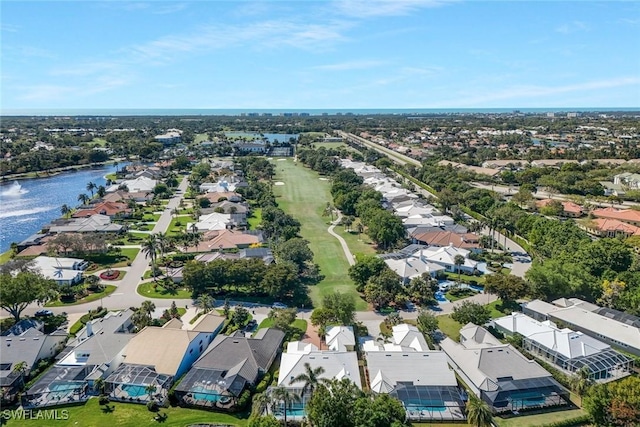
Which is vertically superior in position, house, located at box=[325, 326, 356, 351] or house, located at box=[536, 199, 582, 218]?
house, located at box=[325, 326, 356, 351]

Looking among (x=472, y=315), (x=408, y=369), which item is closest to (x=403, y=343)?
(x=408, y=369)

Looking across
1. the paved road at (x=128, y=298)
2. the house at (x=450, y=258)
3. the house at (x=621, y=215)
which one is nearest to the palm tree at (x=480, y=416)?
the house at (x=450, y=258)

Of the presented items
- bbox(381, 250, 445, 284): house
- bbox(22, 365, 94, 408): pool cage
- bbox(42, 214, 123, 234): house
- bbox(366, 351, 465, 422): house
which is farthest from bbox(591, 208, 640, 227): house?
bbox(42, 214, 123, 234): house

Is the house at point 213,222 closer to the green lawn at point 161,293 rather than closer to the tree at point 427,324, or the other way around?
the green lawn at point 161,293

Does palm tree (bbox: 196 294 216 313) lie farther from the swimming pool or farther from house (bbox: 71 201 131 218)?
house (bbox: 71 201 131 218)

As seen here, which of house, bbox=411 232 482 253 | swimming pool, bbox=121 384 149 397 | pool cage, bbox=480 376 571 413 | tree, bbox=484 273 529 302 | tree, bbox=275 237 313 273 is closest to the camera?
pool cage, bbox=480 376 571 413


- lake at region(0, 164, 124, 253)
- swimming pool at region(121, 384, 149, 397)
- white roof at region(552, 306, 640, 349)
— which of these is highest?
white roof at region(552, 306, 640, 349)

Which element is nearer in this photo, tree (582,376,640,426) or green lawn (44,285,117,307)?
tree (582,376,640,426)
